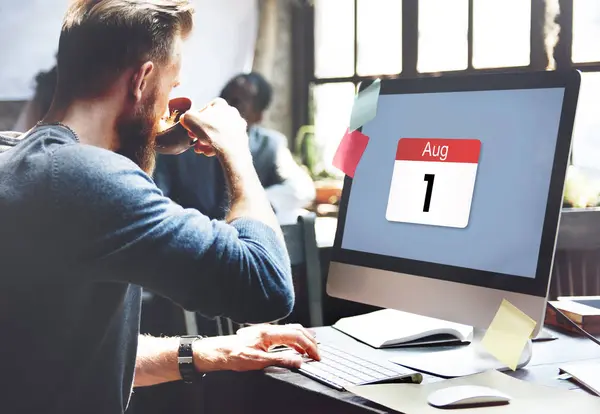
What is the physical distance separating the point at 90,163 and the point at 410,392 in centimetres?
50

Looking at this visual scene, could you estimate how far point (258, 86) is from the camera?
411cm

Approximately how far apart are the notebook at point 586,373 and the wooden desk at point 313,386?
1cm

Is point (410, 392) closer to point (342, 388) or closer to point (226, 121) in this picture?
point (342, 388)

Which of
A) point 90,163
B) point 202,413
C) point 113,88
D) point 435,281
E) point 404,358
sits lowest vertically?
point 202,413

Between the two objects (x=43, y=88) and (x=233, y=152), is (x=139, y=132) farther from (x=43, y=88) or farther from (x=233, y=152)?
(x=43, y=88)

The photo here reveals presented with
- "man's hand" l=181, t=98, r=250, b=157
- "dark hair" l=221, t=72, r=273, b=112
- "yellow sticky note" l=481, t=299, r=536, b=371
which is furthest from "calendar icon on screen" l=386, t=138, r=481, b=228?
"dark hair" l=221, t=72, r=273, b=112

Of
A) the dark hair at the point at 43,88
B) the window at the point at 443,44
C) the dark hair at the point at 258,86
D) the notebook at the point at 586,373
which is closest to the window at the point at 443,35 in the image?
the window at the point at 443,44

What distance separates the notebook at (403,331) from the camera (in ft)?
4.14

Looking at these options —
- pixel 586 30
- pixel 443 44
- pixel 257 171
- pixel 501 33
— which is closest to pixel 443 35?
pixel 443 44

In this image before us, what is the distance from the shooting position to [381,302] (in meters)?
1.25

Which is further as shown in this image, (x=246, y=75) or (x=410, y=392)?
(x=246, y=75)

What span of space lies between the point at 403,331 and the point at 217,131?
46 centimetres

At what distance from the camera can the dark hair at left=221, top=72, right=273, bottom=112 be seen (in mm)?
3789

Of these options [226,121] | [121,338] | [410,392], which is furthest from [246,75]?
[410,392]
